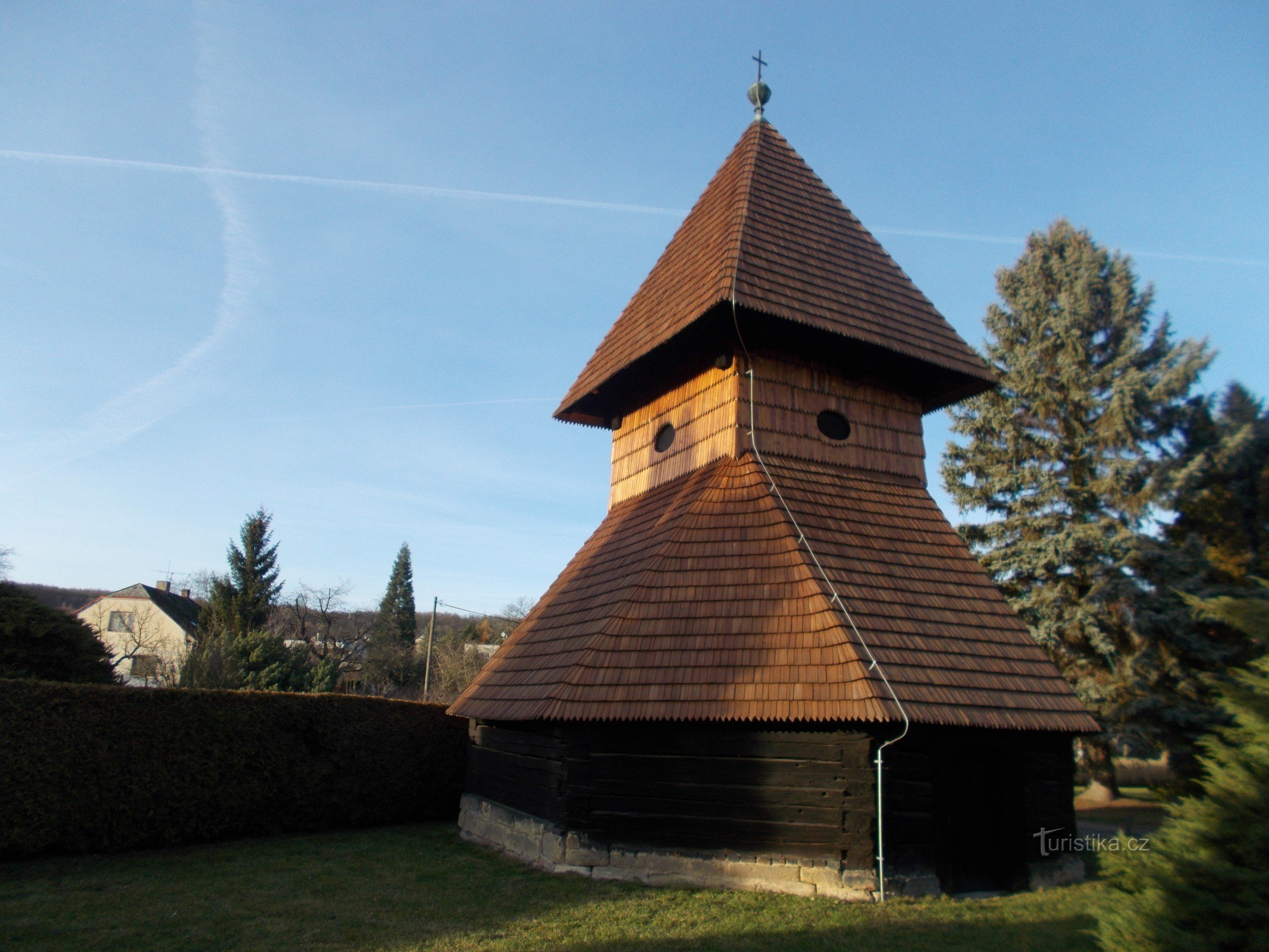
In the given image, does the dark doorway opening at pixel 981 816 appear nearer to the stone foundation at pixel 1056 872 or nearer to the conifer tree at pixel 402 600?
the stone foundation at pixel 1056 872

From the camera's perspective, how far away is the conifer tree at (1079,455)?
1642 centimetres

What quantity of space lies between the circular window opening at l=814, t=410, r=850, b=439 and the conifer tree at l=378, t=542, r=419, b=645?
51.7 m

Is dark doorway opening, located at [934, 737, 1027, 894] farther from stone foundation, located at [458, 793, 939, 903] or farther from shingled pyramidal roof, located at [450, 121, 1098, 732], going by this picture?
shingled pyramidal roof, located at [450, 121, 1098, 732]

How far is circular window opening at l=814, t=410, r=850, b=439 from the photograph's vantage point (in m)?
10.5

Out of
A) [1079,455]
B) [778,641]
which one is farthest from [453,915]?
[1079,455]

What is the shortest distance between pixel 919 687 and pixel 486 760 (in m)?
6.22

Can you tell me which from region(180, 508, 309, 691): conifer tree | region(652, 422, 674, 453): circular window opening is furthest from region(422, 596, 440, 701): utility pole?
region(652, 422, 674, 453): circular window opening

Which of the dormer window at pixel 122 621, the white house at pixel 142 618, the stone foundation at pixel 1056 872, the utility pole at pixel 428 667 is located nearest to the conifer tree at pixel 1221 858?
the stone foundation at pixel 1056 872

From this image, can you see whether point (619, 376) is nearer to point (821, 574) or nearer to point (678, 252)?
point (678, 252)

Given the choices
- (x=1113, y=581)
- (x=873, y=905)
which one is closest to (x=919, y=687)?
(x=873, y=905)

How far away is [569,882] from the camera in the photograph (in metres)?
7.66

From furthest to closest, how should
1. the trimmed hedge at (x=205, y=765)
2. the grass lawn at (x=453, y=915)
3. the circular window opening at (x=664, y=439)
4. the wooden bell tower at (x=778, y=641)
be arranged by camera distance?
1. the circular window opening at (x=664, y=439)
2. the trimmed hedge at (x=205, y=765)
3. the wooden bell tower at (x=778, y=641)
4. the grass lawn at (x=453, y=915)

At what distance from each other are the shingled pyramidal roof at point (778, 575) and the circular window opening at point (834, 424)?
63cm

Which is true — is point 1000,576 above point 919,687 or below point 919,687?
above
